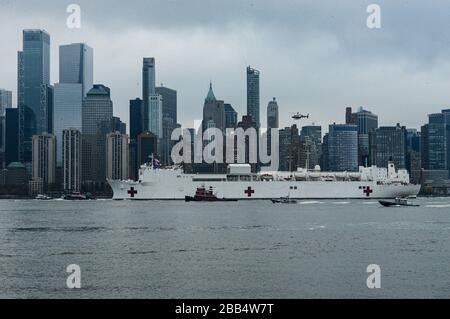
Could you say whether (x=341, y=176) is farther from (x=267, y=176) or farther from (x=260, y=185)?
(x=260, y=185)

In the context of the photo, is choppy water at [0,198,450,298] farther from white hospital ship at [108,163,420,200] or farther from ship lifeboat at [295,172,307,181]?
ship lifeboat at [295,172,307,181]

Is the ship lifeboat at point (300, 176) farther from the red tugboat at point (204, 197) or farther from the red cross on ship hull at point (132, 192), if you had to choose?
the red cross on ship hull at point (132, 192)

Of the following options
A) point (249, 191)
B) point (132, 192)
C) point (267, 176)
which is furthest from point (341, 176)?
point (132, 192)

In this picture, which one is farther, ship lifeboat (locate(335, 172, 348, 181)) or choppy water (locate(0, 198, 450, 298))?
ship lifeboat (locate(335, 172, 348, 181))

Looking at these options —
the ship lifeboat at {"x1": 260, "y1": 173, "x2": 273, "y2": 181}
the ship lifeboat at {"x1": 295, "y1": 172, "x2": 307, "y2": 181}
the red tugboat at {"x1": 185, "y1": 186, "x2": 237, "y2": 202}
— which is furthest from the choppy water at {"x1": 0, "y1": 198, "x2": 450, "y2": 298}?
the ship lifeboat at {"x1": 295, "y1": 172, "x2": 307, "y2": 181}

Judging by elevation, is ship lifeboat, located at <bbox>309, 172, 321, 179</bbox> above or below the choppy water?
above
